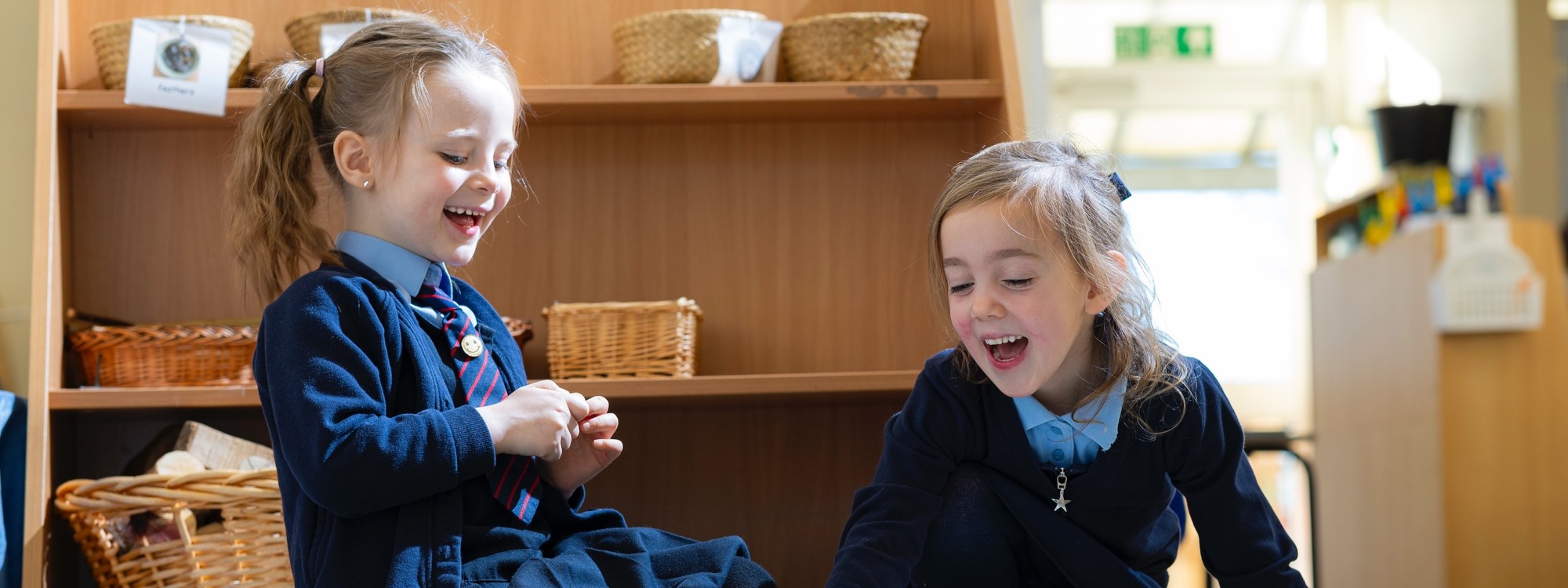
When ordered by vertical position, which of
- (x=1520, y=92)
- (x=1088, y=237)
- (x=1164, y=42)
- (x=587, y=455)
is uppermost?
(x=1164, y=42)

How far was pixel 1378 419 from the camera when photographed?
3.28 metres

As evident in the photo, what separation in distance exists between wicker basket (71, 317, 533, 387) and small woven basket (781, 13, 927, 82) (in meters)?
0.84

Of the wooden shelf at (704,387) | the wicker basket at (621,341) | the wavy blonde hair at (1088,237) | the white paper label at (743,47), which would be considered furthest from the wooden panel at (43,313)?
the wavy blonde hair at (1088,237)

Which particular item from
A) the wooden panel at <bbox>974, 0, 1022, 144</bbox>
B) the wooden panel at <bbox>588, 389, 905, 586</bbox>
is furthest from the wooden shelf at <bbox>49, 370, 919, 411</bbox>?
the wooden panel at <bbox>974, 0, 1022, 144</bbox>

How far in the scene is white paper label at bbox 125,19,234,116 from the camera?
1.65 meters

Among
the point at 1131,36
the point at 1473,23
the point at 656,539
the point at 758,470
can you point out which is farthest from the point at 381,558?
the point at 1131,36

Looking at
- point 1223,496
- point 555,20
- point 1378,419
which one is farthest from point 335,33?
point 1378,419

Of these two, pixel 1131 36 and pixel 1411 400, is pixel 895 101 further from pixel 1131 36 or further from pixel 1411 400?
pixel 1131 36

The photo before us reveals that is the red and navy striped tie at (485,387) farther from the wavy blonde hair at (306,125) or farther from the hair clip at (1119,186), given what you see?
the hair clip at (1119,186)

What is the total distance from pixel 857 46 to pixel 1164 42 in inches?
155

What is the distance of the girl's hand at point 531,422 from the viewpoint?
1.09 m

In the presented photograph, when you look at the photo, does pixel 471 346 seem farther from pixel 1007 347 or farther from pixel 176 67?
pixel 176 67

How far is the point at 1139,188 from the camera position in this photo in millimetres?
5434

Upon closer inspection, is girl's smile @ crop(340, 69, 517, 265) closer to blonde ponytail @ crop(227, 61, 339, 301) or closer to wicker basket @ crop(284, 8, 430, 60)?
blonde ponytail @ crop(227, 61, 339, 301)
